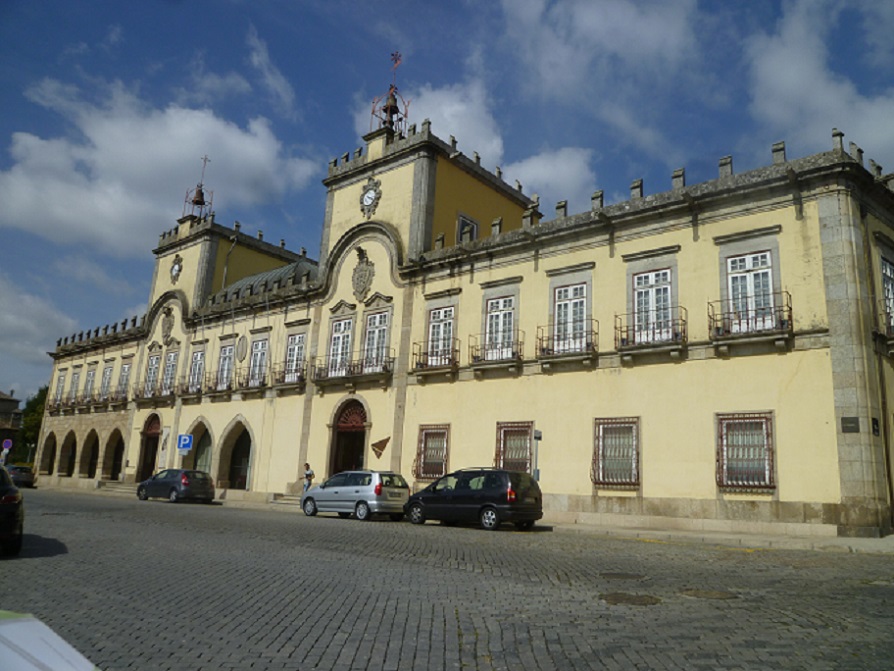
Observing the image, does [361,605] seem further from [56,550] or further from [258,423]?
[258,423]

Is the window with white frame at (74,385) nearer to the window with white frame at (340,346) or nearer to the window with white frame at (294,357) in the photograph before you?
the window with white frame at (294,357)

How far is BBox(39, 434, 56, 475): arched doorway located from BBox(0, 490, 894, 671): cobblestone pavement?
145ft

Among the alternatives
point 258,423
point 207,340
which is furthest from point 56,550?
point 207,340

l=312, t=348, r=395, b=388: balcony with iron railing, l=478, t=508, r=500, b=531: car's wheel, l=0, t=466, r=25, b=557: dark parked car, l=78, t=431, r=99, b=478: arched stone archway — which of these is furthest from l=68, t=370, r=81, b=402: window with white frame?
l=0, t=466, r=25, b=557: dark parked car

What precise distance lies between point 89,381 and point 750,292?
45554mm

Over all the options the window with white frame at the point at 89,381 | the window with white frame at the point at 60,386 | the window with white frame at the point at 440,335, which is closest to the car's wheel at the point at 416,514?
the window with white frame at the point at 440,335

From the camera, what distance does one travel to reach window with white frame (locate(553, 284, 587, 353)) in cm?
2222

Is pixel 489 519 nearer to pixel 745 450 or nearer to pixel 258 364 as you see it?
pixel 745 450

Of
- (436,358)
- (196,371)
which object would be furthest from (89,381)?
(436,358)

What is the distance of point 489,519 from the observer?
18.1 metres

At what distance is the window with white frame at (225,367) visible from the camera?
3591 centimetres

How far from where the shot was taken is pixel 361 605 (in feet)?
24.4

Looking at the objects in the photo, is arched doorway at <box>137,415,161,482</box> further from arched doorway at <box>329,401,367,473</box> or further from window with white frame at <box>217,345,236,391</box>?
arched doorway at <box>329,401,367,473</box>

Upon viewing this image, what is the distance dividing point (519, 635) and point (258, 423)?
1130 inches
